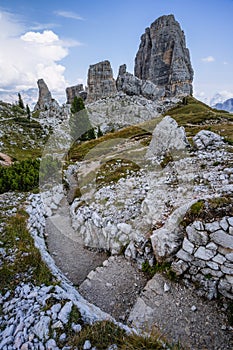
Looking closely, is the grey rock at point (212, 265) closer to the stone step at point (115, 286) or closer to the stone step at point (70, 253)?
the stone step at point (115, 286)

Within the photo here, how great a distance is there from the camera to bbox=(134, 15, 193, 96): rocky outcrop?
4988 inches

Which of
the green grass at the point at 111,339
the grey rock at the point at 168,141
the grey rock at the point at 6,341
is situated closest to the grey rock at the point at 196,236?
the green grass at the point at 111,339

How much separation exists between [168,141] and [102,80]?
112 metres

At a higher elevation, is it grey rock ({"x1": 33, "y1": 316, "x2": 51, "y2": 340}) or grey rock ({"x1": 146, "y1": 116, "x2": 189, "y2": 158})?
grey rock ({"x1": 146, "y1": 116, "x2": 189, "y2": 158})

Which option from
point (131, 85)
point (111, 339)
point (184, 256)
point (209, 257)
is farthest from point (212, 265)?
point (131, 85)

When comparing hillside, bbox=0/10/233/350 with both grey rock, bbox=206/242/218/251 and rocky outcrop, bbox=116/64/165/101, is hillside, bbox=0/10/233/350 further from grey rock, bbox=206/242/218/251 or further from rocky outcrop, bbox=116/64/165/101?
rocky outcrop, bbox=116/64/165/101

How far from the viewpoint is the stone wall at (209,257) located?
863 centimetres

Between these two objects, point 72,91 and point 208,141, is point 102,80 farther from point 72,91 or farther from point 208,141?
point 208,141

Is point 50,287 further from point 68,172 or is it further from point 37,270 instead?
point 68,172

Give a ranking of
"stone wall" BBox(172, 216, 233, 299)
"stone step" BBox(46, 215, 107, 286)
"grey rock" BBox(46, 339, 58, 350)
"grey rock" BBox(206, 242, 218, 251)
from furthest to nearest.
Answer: "stone step" BBox(46, 215, 107, 286) < "grey rock" BBox(206, 242, 218, 251) < "stone wall" BBox(172, 216, 233, 299) < "grey rock" BBox(46, 339, 58, 350)

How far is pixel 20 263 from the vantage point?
10.4 m

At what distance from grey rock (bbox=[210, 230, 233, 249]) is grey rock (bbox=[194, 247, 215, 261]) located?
1.93ft

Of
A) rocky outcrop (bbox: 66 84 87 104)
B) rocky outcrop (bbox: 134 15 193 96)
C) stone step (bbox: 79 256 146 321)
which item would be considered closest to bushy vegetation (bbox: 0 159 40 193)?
stone step (bbox: 79 256 146 321)

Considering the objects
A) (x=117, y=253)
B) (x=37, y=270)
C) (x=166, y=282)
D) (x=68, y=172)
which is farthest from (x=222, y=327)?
(x=68, y=172)
